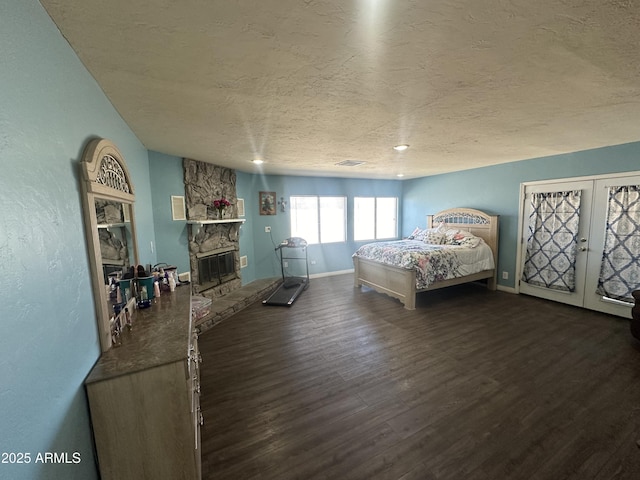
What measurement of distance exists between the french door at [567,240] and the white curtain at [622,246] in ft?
0.14

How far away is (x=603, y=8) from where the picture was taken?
1.03 m

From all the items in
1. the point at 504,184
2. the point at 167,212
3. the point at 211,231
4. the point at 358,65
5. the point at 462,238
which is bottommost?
the point at 462,238

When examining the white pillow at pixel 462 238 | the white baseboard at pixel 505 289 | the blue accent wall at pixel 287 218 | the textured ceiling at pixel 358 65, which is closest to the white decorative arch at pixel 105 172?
the textured ceiling at pixel 358 65

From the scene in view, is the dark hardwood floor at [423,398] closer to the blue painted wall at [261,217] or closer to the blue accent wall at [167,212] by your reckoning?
the blue accent wall at [167,212]

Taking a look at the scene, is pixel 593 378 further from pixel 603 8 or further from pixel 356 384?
Answer: pixel 603 8

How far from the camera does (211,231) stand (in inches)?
159

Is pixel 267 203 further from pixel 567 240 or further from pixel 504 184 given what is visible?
pixel 567 240

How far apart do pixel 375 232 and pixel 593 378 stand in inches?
193

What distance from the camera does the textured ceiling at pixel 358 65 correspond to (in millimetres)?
1016

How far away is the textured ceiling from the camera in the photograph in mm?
1016

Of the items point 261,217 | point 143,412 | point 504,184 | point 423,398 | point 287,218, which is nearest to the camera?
point 143,412

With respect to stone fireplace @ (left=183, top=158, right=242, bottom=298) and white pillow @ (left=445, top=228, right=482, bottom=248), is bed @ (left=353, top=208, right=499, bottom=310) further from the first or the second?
stone fireplace @ (left=183, top=158, right=242, bottom=298)

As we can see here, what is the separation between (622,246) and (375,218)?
4.35 m

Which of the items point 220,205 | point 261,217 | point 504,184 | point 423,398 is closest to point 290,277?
point 261,217
